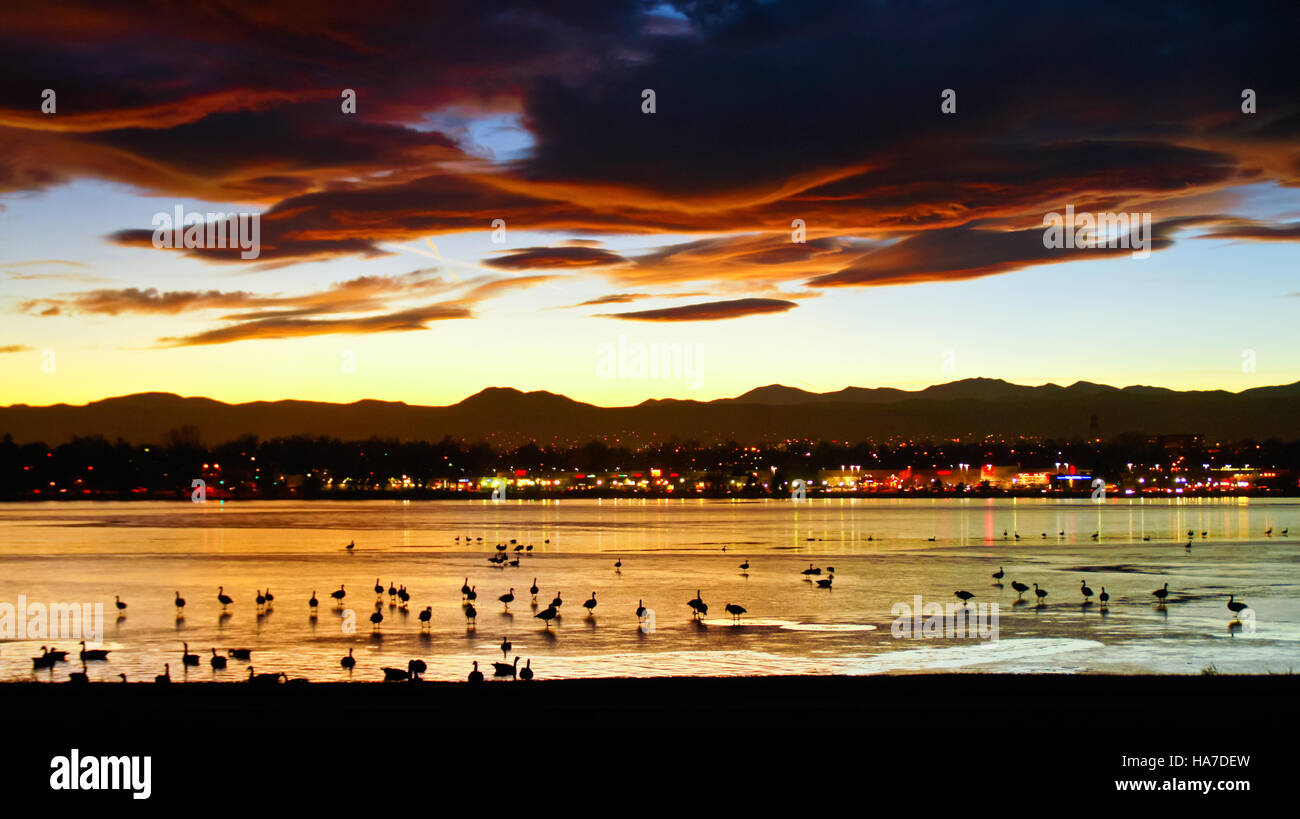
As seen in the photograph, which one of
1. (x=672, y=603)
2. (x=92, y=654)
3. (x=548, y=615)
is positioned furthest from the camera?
(x=672, y=603)

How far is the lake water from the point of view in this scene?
24.1 metres

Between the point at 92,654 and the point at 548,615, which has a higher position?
the point at 92,654

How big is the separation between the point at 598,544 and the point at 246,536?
32825mm

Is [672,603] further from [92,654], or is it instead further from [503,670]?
[92,654]

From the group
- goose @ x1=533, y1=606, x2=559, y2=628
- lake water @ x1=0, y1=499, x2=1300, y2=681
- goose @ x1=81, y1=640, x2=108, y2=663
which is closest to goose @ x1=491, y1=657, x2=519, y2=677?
lake water @ x1=0, y1=499, x2=1300, y2=681

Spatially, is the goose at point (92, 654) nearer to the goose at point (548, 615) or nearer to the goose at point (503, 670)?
the goose at point (503, 670)

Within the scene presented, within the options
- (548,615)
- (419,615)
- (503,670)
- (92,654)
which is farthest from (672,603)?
(92,654)

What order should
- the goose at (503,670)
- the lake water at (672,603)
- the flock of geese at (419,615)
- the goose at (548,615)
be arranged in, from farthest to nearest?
the goose at (548,615), the lake water at (672,603), the goose at (503,670), the flock of geese at (419,615)

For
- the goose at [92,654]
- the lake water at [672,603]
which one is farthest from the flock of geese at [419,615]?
the lake water at [672,603]

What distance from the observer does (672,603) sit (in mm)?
37375

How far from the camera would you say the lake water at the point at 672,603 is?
78.9ft
